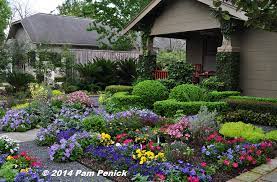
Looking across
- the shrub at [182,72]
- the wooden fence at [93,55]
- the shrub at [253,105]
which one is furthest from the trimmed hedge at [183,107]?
the wooden fence at [93,55]

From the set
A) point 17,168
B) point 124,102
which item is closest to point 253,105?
point 124,102

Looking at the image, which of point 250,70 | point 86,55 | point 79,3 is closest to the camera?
point 250,70

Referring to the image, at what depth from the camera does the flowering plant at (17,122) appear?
312 inches

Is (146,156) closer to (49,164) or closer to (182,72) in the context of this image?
(49,164)

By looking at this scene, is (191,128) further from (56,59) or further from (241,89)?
(56,59)

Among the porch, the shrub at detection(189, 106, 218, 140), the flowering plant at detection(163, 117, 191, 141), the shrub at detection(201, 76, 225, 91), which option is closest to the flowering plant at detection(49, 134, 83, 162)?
the flowering plant at detection(163, 117, 191, 141)

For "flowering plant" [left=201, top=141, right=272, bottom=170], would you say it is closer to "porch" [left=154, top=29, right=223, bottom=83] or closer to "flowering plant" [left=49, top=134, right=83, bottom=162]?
"flowering plant" [left=49, top=134, right=83, bottom=162]

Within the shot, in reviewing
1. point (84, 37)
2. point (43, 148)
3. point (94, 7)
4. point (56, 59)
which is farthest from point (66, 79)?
point (43, 148)

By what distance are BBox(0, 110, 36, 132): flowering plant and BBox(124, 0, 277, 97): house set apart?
7.00 meters

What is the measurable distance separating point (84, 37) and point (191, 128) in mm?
22227

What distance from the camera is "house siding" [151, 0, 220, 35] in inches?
489

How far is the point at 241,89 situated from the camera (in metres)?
12.3

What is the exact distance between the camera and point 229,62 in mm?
11789

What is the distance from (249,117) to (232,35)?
4094 mm
